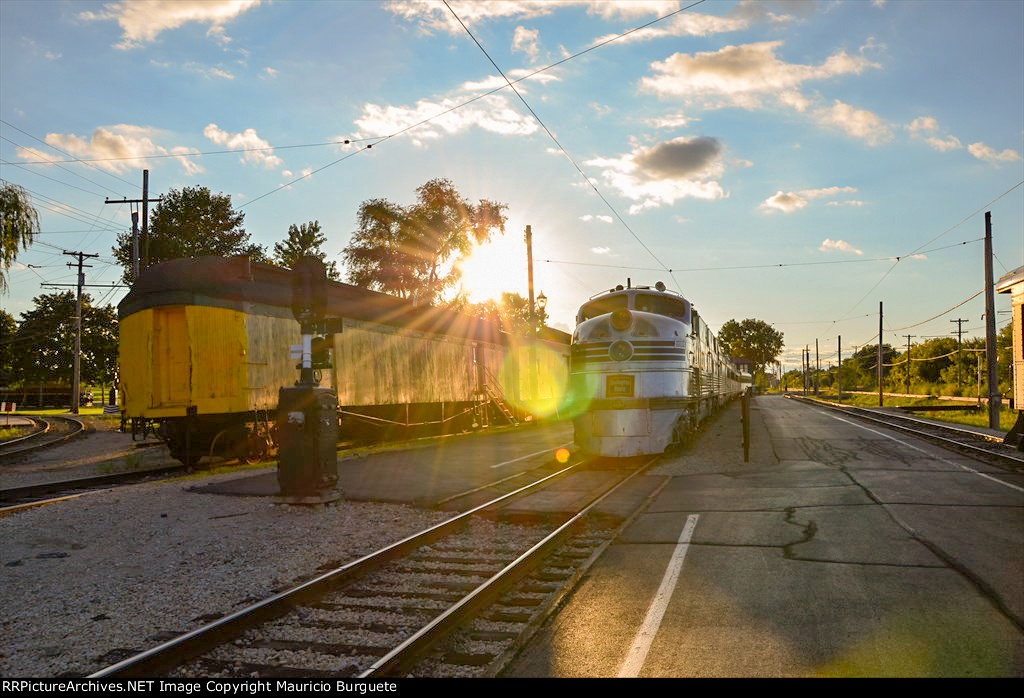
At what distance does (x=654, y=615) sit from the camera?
5.11 m

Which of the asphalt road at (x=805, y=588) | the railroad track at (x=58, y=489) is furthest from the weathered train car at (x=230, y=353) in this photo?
the asphalt road at (x=805, y=588)

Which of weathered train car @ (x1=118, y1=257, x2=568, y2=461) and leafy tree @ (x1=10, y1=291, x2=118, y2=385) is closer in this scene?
weathered train car @ (x1=118, y1=257, x2=568, y2=461)

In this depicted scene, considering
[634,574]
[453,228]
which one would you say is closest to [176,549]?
[634,574]

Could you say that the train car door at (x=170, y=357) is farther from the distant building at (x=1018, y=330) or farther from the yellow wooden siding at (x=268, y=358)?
the distant building at (x=1018, y=330)

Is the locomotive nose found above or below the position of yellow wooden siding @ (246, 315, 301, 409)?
above

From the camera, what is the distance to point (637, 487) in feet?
37.8

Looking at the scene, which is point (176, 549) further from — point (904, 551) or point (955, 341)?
point (955, 341)

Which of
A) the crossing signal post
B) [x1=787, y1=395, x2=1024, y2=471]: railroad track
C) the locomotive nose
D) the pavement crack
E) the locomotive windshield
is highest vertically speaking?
the locomotive windshield

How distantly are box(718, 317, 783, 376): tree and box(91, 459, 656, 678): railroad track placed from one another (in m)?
136

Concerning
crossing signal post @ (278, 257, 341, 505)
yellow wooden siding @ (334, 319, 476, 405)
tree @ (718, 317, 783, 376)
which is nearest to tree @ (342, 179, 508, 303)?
yellow wooden siding @ (334, 319, 476, 405)

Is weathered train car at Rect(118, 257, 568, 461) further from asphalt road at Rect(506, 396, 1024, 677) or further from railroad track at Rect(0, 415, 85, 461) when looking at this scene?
asphalt road at Rect(506, 396, 1024, 677)

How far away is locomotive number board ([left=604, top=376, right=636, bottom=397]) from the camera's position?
546 inches

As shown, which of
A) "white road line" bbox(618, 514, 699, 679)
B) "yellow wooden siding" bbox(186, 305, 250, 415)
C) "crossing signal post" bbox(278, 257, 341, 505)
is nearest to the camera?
"white road line" bbox(618, 514, 699, 679)

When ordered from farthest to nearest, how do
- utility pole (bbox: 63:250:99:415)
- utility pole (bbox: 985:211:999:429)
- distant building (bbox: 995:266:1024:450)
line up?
1. utility pole (bbox: 63:250:99:415)
2. utility pole (bbox: 985:211:999:429)
3. distant building (bbox: 995:266:1024:450)
